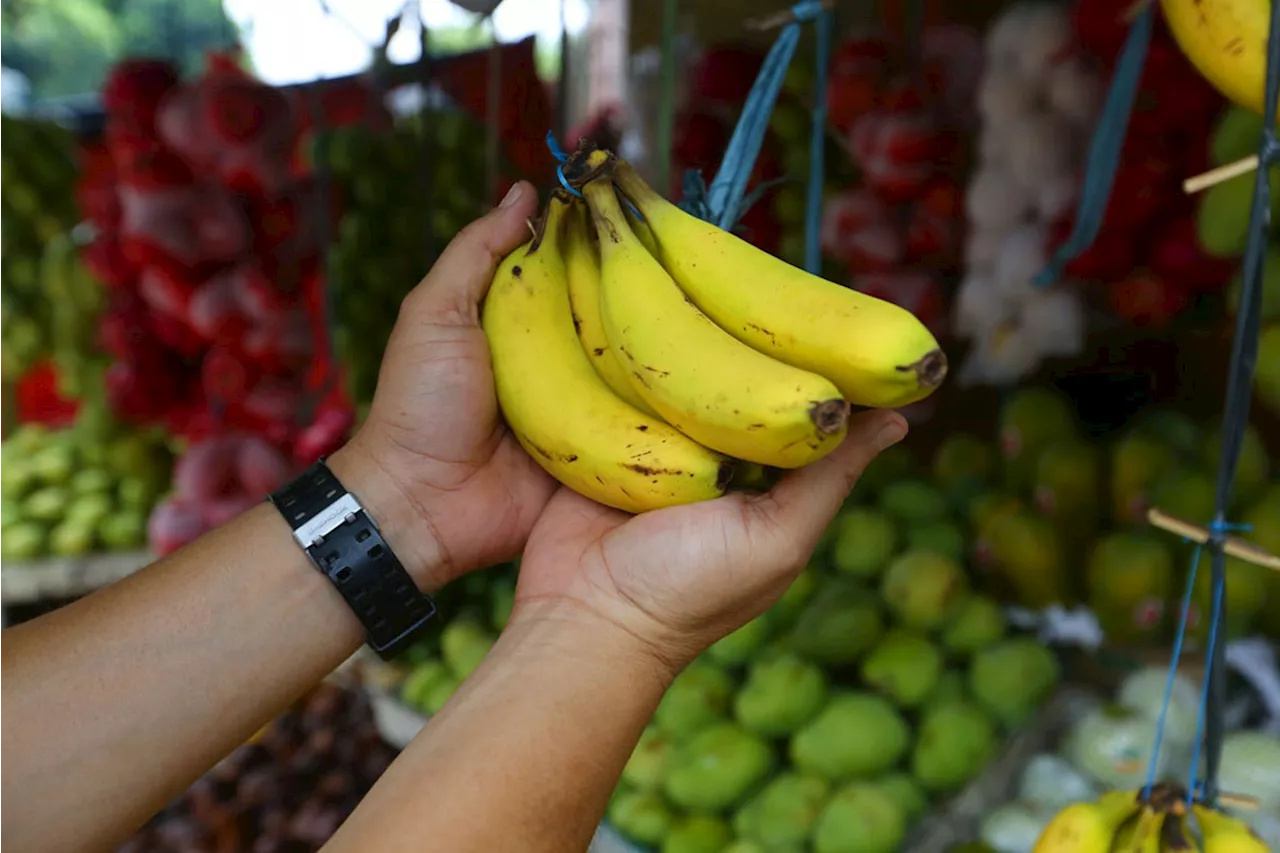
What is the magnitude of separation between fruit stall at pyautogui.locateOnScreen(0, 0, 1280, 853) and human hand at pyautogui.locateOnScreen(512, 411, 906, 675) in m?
0.04

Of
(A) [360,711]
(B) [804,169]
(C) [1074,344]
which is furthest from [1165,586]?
(A) [360,711]

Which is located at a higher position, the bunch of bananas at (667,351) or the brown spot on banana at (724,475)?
the bunch of bananas at (667,351)

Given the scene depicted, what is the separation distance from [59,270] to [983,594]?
2972mm

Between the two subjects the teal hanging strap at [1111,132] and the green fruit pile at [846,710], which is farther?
the green fruit pile at [846,710]

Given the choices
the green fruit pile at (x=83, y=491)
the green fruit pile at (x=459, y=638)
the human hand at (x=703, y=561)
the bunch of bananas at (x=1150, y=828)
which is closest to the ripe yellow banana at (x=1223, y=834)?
the bunch of bananas at (x=1150, y=828)

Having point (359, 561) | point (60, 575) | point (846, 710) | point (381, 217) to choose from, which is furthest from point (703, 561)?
point (60, 575)

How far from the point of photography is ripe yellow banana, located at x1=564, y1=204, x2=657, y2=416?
3.14 ft

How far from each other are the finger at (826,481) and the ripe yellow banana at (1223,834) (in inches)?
16.7

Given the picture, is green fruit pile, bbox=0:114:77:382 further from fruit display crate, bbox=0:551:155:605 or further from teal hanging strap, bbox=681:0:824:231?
teal hanging strap, bbox=681:0:824:231

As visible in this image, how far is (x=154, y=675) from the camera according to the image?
3.11 ft

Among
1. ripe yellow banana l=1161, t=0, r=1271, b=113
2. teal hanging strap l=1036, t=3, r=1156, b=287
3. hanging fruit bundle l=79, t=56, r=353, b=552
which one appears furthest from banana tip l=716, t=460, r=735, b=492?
hanging fruit bundle l=79, t=56, r=353, b=552

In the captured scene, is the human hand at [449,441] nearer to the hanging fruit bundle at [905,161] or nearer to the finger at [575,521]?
the finger at [575,521]

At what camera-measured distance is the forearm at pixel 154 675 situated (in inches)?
35.4

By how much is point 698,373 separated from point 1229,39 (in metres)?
0.55
